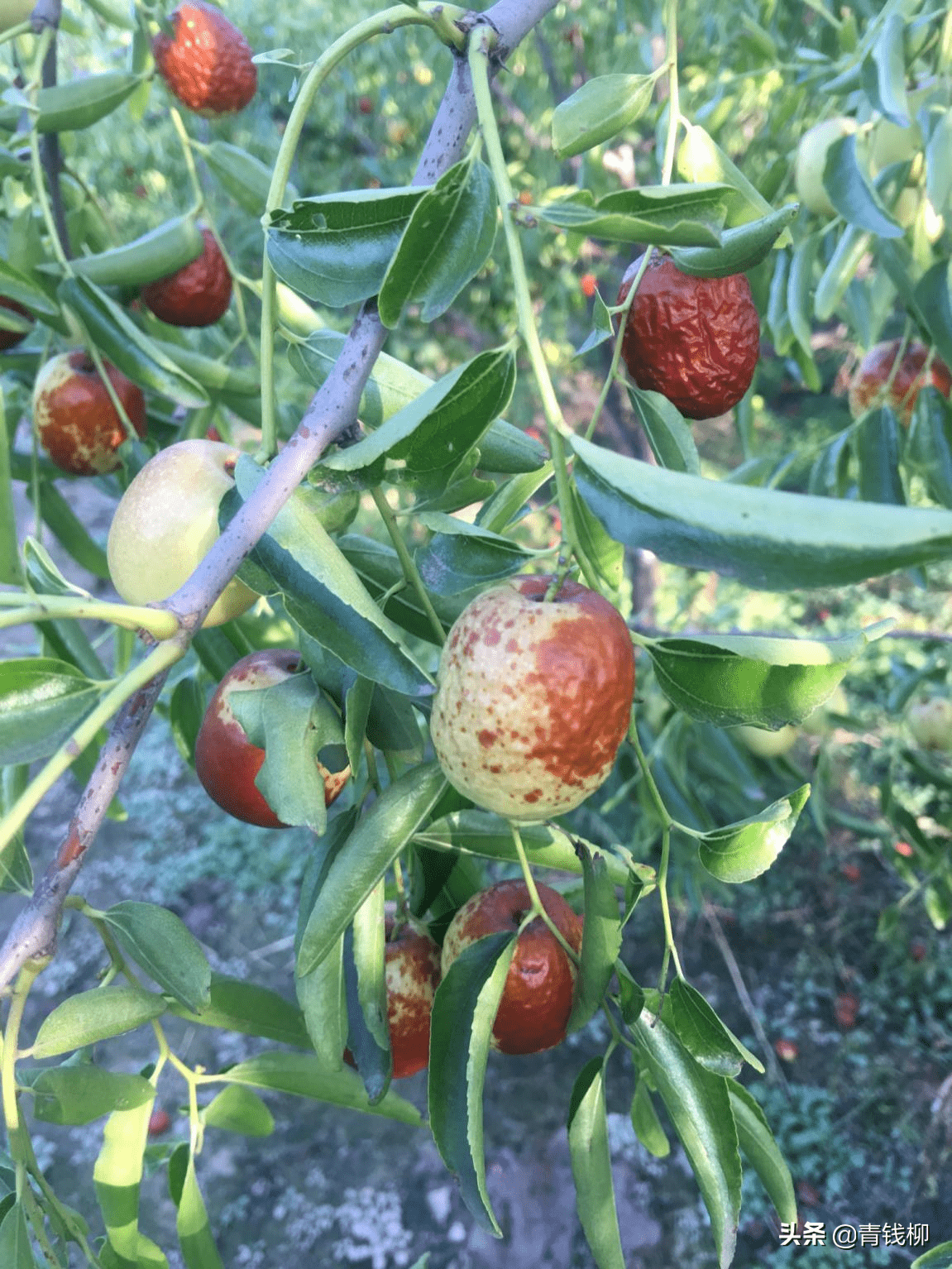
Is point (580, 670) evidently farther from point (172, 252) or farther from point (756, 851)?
point (172, 252)

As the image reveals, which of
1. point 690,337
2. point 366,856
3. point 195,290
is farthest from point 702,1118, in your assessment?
point 195,290

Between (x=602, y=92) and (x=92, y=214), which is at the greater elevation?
(x=602, y=92)

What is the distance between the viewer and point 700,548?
0.34 meters

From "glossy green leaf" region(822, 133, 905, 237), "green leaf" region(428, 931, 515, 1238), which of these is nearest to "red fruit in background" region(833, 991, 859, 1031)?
"glossy green leaf" region(822, 133, 905, 237)

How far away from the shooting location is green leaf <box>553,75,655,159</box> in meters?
0.59

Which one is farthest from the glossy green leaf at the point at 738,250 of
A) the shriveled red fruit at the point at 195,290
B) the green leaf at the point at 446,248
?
the shriveled red fruit at the point at 195,290

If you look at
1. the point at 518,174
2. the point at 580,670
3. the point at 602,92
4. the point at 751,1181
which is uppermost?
the point at 602,92

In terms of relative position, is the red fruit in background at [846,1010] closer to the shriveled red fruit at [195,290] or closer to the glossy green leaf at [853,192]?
the glossy green leaf at [853,192]

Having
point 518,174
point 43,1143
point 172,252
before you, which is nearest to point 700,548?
point 172,252

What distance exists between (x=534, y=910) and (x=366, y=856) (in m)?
0.13

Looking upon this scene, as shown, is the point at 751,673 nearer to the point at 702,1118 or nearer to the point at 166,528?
the point at 702,1118

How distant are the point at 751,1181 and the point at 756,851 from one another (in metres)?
1.97

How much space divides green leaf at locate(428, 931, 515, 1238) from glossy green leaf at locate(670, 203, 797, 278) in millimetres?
380

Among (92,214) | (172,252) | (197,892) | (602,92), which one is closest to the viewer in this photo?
(602,92)
